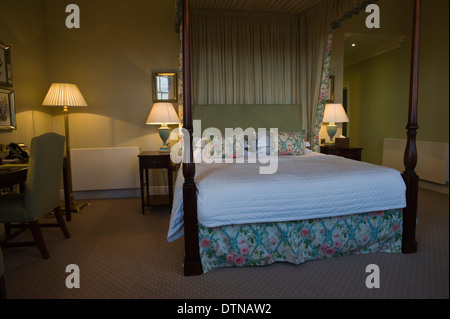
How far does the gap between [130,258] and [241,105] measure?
2.48 metres

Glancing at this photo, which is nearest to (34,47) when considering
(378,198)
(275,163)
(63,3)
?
(63,3)

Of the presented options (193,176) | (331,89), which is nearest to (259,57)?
(331,89)

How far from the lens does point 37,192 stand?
8.07ft

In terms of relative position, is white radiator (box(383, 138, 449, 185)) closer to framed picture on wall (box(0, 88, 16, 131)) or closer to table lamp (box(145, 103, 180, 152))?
table lamp (box(145, 103, 180, 152))

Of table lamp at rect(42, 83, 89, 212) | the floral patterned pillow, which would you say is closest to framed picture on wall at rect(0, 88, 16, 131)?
table lamp at rect(42, 83, 89, 212)

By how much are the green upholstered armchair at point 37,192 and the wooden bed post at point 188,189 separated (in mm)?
1259

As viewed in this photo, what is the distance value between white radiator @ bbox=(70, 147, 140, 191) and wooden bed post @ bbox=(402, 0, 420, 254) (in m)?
3.47

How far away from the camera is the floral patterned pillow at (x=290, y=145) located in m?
3.62

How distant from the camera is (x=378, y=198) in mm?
2367

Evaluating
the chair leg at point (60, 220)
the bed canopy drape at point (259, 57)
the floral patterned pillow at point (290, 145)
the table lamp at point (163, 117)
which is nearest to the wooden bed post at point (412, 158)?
the floral patterned pillow at point (290, 145)

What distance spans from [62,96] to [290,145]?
292 cm

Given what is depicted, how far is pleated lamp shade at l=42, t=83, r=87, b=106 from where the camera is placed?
373cm

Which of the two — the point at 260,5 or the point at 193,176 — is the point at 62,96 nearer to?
the point at 193,176

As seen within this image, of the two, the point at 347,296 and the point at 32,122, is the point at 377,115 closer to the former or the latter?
the point at 347,296
